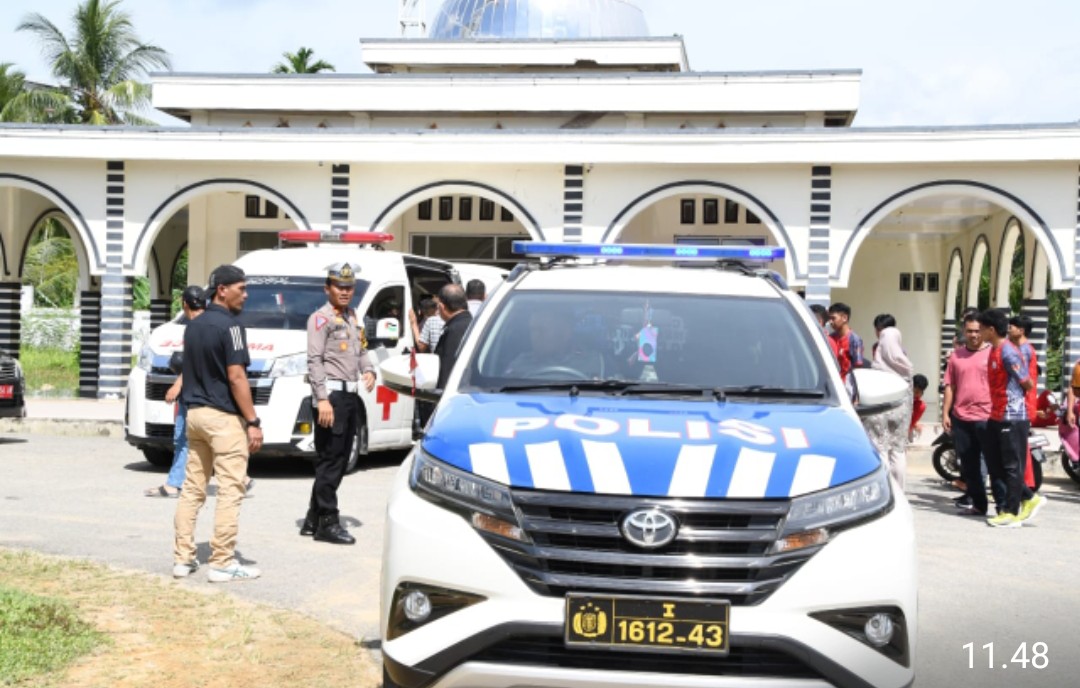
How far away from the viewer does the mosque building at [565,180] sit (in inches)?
846

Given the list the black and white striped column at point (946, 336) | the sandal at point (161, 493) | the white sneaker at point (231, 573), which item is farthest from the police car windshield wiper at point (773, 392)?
the black and white striped column at point (946, 336)

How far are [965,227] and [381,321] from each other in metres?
19.1

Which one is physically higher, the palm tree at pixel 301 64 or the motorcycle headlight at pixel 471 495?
the palm tree at pixel 301 64

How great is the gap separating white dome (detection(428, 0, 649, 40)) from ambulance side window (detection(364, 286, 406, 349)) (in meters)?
20.5

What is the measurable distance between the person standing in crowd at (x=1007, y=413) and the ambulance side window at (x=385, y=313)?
5.44 m

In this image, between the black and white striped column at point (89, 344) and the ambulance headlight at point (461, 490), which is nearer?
the ambulance headlight at point (461, 490)

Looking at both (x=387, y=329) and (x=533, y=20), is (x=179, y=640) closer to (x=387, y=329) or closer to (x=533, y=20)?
(x=387, y=329)

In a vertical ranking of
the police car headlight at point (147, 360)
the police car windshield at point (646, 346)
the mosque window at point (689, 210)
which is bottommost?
the police car headlight at point (147, 360)

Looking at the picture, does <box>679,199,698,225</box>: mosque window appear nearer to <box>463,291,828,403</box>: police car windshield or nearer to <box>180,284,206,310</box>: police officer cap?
<box>180,284,206,310</box>: police officer cap

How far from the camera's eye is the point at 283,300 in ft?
42.6

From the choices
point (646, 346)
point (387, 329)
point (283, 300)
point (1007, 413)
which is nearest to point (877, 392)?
point (646, 346)

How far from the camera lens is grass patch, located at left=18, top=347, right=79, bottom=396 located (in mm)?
27375

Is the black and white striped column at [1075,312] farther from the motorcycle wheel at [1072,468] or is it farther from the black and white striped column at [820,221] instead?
the motorcycle wheel at [1072,468]

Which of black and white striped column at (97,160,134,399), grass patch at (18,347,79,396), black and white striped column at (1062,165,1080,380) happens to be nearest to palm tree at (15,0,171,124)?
grass patch at (18,347,79,396)
